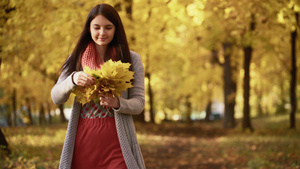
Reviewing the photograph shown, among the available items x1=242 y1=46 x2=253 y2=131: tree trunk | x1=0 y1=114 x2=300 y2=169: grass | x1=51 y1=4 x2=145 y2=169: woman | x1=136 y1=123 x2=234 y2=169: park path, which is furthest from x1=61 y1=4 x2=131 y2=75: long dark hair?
x1=242 y1=46 x2=253 y2=131: tree trunk

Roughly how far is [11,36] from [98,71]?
6.23 meters

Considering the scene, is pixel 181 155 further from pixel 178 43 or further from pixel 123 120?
pixel 178 43

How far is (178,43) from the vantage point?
65.0 ft

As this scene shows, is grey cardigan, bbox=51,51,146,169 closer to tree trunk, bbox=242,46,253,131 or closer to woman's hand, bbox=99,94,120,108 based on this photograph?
woman's hand, bbox=99,94,120,108

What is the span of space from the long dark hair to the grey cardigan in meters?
0.11

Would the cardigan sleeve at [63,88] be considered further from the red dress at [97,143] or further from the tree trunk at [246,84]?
the tree trunk at [246,84]

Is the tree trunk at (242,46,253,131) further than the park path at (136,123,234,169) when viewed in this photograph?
Yes

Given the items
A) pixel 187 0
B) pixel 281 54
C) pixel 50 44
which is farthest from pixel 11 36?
pixel 281 54

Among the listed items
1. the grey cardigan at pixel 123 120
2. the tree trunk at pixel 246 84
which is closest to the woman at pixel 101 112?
the grey cardigan at pixel 123 120

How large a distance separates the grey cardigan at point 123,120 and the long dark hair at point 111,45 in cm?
11

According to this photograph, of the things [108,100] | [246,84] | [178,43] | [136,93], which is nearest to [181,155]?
[246,84]

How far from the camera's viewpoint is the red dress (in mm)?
2732

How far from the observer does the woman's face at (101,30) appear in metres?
2.84

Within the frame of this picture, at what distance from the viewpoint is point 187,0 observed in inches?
223
